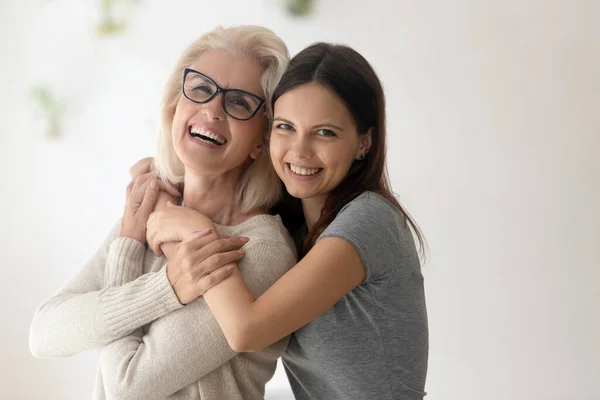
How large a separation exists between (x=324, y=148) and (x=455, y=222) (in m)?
1.15

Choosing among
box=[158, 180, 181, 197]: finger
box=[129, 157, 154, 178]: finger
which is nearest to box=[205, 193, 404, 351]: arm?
box=[158, 180, 181, 197]: finger

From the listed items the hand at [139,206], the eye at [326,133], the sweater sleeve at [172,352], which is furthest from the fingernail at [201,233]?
the eye at [326,133]

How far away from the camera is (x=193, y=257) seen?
4.40 ft

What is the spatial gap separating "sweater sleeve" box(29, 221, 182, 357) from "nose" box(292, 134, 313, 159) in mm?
385

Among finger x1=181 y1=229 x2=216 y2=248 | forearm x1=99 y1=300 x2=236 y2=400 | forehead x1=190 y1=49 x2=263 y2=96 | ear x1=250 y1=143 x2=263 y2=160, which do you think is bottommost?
forearm x1=99 y1=300 x2=236 y2=400

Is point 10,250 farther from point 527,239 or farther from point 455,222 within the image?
point 527,239

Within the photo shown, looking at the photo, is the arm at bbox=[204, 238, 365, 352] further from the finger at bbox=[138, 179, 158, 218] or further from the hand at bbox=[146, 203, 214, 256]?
the finger at bbox=[138, 179, 158, 218]

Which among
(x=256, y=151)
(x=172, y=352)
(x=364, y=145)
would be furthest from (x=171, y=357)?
(x=364, y=145)

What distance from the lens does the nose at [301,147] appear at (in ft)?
4.66

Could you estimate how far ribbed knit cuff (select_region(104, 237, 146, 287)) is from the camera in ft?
4.83

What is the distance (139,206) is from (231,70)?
1.34ft

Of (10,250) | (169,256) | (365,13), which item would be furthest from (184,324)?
(10,250)

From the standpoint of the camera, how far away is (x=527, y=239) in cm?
240

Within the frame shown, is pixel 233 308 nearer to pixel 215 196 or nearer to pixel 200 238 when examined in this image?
pixel 200 238
